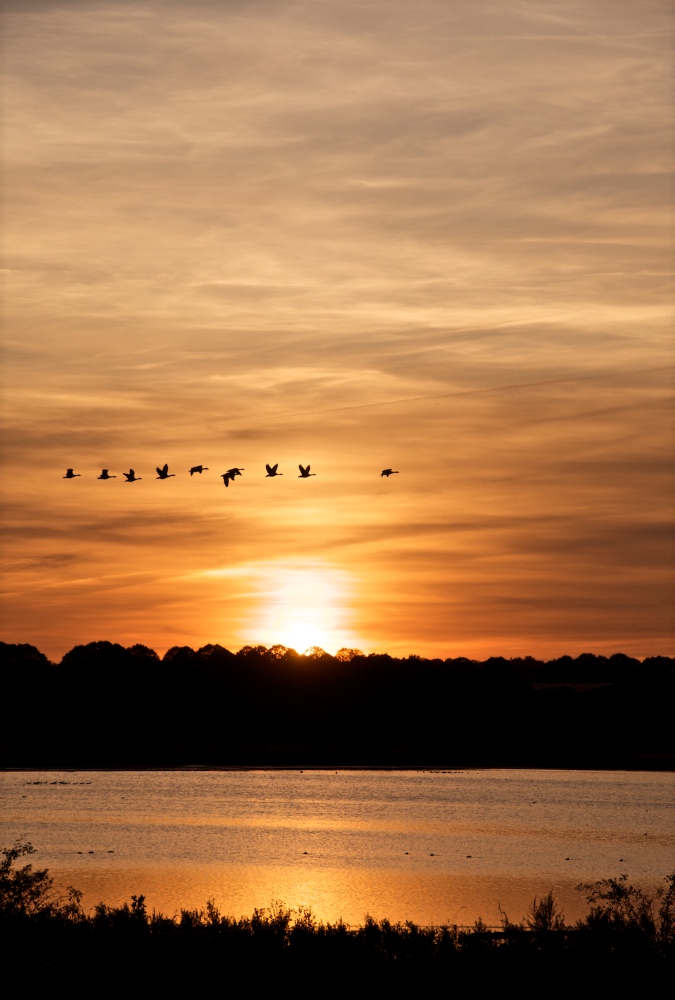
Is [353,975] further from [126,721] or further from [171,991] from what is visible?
[126,721]

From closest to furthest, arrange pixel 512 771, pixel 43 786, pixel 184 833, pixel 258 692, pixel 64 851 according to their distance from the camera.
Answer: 1. pixel 64 851
2. pixel 184 833
3. pixel 43 786
4. pixel 512 771
5. pixel 258 692

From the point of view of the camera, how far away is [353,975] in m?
32.3

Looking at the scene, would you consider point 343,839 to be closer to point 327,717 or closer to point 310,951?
point 310,951

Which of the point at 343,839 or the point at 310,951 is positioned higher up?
the point at 310,951

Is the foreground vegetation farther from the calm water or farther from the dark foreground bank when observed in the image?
the dark foreground bank

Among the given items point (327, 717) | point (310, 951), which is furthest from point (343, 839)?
point (327, 717)

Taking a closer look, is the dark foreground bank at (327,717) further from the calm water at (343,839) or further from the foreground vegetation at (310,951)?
the foreground vegetation at (310,951)

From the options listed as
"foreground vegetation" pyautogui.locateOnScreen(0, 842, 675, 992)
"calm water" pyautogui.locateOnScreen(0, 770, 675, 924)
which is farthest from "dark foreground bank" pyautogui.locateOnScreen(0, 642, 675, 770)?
"foreground vegetation" pyautogui.locateOnScreen(0, 842, 675, 992)

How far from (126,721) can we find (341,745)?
31.9 metres

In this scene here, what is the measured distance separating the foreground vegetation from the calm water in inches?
677

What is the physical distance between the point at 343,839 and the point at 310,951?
53.9 meters

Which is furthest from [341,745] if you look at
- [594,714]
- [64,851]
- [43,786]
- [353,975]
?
[353,975]

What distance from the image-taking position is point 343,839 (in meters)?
85.9

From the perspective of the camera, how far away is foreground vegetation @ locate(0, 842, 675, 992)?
32.3 metres
